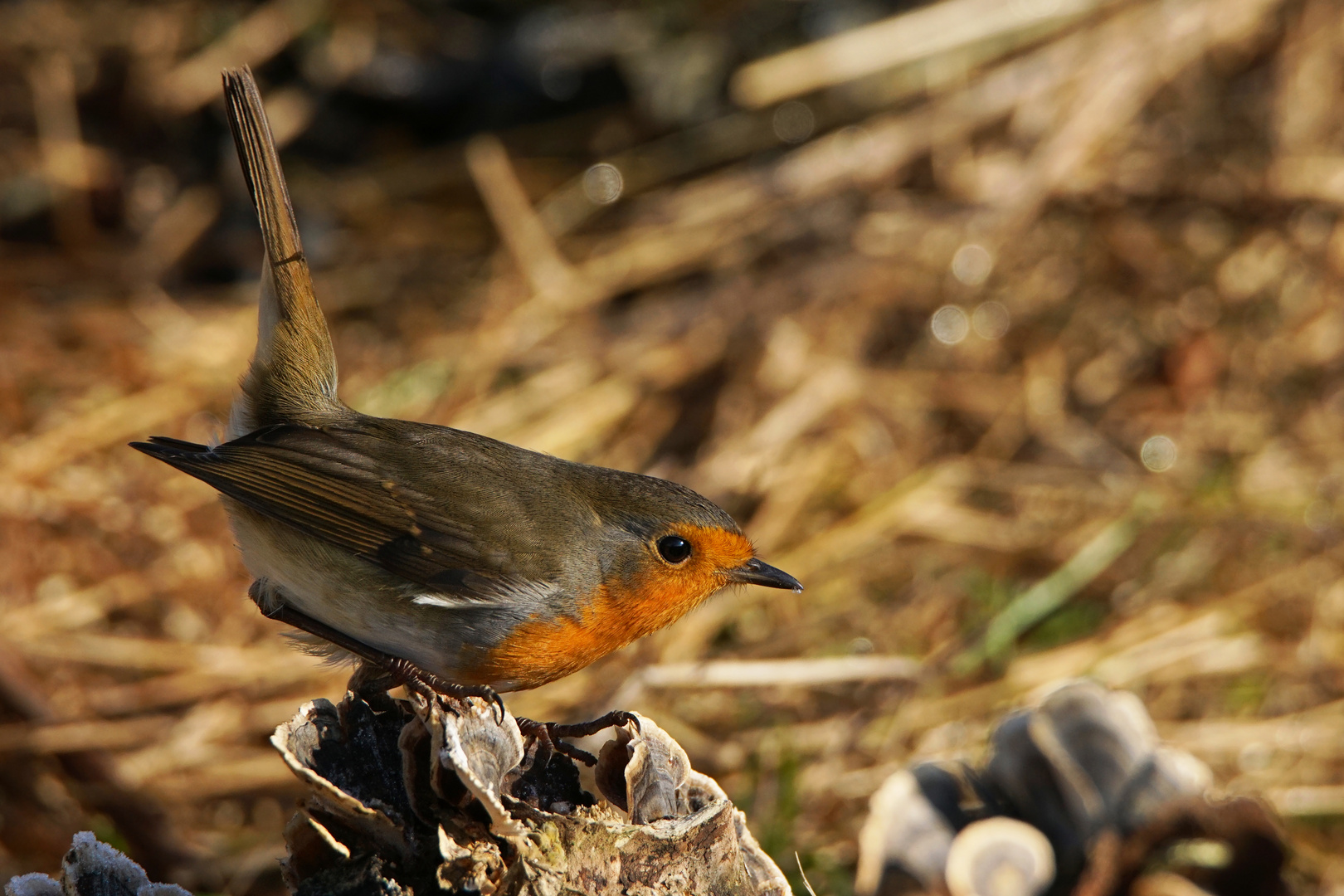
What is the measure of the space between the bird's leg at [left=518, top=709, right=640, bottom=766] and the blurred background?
0.99 metres

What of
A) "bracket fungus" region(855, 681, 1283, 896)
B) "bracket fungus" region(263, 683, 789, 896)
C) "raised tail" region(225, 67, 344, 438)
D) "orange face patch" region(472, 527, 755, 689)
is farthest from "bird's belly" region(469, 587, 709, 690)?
"raised tail" region(225, 67, 344, 438)

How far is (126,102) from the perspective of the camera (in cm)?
548

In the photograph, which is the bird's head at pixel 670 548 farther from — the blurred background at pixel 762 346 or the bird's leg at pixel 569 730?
the blurred background at pixel 762 346

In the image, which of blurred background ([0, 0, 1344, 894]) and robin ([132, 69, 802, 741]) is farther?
blurred background ([0, 0, 1344, 894])

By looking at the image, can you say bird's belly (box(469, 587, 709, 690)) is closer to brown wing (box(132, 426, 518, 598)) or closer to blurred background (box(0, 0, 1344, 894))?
brown wing (box(132, 426, 518, 598))

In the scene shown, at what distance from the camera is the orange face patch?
7.60ft

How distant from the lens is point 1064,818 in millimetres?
2680

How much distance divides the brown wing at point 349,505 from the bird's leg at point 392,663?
16 cm

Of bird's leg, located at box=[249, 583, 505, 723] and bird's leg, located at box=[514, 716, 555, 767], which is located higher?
bird's leg, located at box=[249, 583, 505, 723]

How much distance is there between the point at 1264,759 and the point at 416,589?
259cm

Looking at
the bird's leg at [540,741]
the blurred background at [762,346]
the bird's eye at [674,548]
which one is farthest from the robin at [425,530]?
the blurred background at [762,346]

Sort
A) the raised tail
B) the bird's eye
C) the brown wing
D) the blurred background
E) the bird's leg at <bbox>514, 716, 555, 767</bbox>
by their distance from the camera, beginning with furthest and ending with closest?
the blurred background < the raised tail < the bird's eye < the brown wing < the bird's leg at <bbox>514, 716, 555, 767</bbox>

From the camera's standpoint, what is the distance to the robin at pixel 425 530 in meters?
2.36

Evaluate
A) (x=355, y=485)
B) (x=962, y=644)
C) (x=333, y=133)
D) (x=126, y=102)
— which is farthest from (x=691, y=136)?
(x=355, y=485)
